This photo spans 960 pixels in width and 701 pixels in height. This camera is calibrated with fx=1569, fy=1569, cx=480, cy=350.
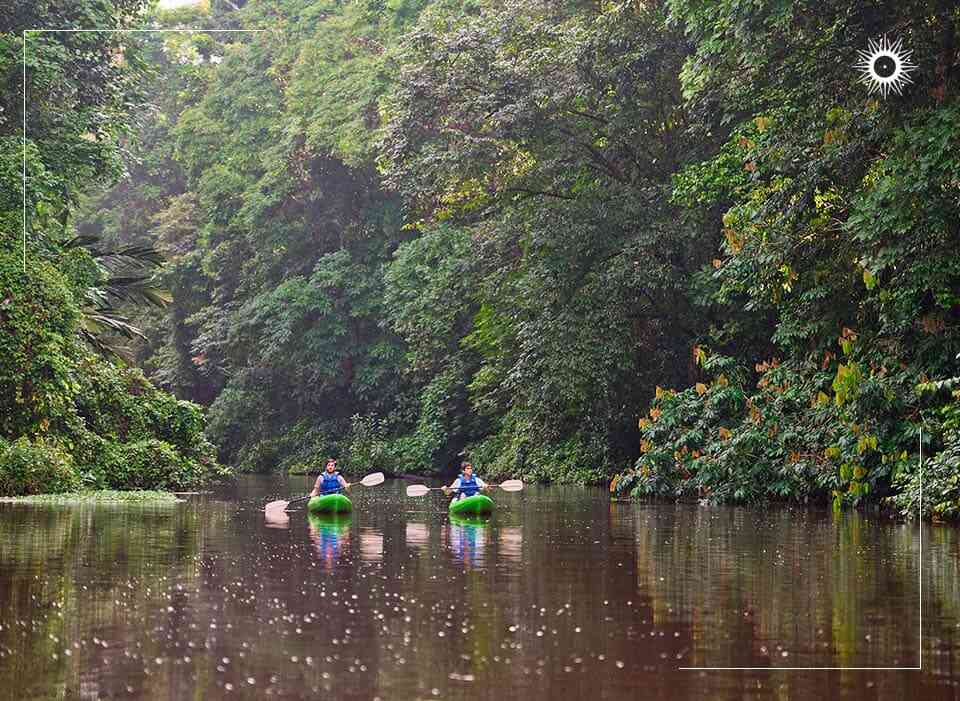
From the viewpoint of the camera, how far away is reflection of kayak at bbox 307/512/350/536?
67.0 feet

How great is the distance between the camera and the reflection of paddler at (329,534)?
1608 centimetres

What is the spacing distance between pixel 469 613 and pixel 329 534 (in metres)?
9.06

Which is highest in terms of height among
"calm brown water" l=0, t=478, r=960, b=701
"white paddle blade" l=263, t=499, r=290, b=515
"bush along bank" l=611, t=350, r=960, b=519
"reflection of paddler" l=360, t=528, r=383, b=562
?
"bush along bank" l=611, t=350, r=960, b=519

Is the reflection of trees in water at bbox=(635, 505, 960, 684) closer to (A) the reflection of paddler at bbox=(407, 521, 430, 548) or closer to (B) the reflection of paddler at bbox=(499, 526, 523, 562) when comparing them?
(B) the reflection of paddler at bbox=(499, 526, 523, 562)

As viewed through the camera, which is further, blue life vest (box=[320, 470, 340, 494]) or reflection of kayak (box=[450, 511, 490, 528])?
blue life vest (box=[320, 470, 340, 494])

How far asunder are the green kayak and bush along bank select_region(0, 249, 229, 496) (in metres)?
5.75

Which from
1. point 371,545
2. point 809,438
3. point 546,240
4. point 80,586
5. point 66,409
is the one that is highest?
point 546,240

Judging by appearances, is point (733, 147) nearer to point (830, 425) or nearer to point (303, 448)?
point (830, 425)

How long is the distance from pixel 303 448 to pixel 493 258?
57.9 ft

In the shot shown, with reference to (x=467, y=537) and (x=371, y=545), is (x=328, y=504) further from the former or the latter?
(x=371, y=545)

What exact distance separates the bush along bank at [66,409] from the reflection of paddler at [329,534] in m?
5.96

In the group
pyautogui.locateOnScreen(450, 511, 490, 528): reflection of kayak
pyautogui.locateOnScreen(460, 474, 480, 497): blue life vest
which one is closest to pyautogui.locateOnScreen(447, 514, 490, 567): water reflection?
pyautogui.locateOnScreen(450, 511, 490, 528): reflection of kayak

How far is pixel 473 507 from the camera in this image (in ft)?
78.1

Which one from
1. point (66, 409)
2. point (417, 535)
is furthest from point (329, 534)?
point (66, 409)
